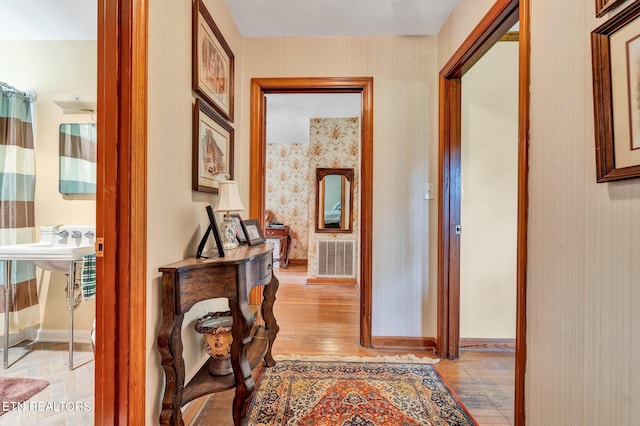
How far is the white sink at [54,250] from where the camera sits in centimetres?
191

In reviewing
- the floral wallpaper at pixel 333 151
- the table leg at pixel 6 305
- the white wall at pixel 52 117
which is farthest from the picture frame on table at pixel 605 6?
the floral wallpaper at pixel 333 151

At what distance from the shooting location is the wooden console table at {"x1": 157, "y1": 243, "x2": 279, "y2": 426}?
45.7 inches

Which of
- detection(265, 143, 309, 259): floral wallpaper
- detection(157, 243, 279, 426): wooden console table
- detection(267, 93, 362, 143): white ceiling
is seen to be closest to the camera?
detection(157, 243, 279, 426): wooden console table

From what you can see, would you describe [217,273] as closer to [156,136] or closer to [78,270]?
[156,136]

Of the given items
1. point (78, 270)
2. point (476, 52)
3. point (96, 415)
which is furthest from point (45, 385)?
point (476, 52)

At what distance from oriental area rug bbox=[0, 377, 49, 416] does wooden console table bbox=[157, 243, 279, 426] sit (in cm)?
117

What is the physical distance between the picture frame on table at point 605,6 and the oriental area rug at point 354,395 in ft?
6.31

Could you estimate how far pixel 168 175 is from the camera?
130 centimetres

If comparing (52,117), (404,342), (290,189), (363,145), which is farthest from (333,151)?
(52,117)

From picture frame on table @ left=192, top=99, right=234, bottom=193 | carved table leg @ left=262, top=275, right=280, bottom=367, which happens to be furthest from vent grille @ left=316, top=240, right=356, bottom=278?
picture frame on table @ left=192, top=99, right=234, bottom=193

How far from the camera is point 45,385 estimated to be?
1.77 metres

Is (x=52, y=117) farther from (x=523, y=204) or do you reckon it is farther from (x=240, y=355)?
(x=523, y=204)

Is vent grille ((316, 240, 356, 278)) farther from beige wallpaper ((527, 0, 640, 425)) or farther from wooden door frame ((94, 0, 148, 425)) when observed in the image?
wooden door frame ((94, 0, 148, 425))

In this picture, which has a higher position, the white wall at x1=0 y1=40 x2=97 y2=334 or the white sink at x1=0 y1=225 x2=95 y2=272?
the white wall at x1=0 y1=40 x2=97 y2=334
